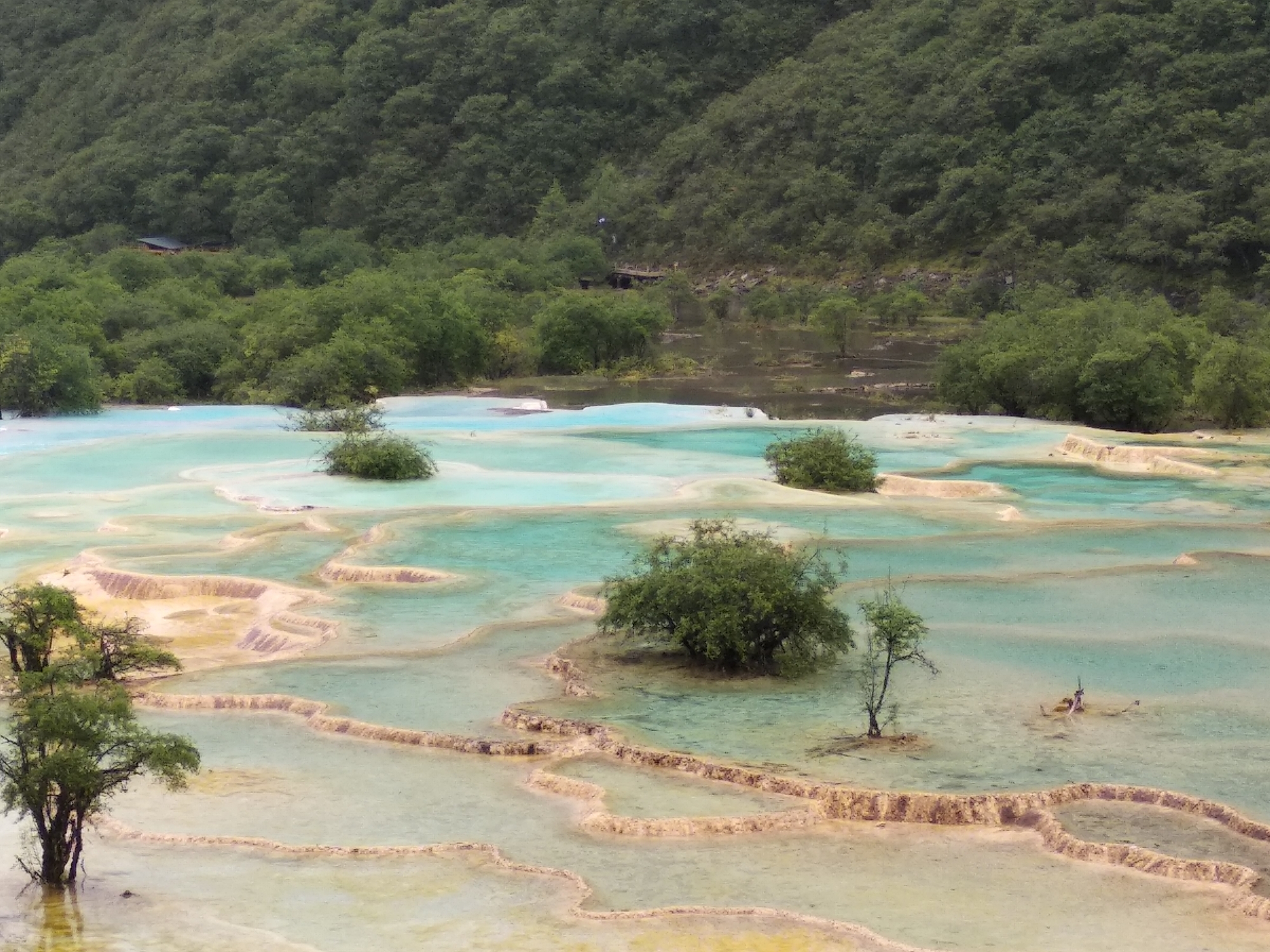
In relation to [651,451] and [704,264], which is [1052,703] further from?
[704,264]

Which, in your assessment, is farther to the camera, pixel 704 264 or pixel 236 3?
pixel 236 3

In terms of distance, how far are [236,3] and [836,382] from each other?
67.5 meters

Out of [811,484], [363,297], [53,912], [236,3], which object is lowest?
[53,912]

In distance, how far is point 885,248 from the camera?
67.9 metres

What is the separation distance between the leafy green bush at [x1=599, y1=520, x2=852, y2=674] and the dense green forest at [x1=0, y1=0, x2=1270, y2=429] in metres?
21.1

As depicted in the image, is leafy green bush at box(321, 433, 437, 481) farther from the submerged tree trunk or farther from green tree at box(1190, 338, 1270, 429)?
green tree at box(1190, 338, 1270, 429)

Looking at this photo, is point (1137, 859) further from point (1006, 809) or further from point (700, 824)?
point (700, 824)

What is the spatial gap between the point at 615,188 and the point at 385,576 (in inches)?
2452

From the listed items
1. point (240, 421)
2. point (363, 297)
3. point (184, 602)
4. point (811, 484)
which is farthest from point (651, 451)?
point (363, 297)

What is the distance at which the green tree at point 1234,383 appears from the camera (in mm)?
35312

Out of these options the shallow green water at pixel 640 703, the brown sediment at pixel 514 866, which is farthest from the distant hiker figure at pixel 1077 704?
the brown sediment at pixel 514 866

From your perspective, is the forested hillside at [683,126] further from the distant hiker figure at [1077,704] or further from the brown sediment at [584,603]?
the distant hiker figure at [1077,704]

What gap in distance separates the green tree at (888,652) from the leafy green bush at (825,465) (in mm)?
10762

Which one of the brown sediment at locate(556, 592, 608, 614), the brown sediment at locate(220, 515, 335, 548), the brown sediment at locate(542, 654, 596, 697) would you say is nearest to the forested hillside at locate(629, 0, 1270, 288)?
the brown sediment at locate(220, 515, 335, 548)
